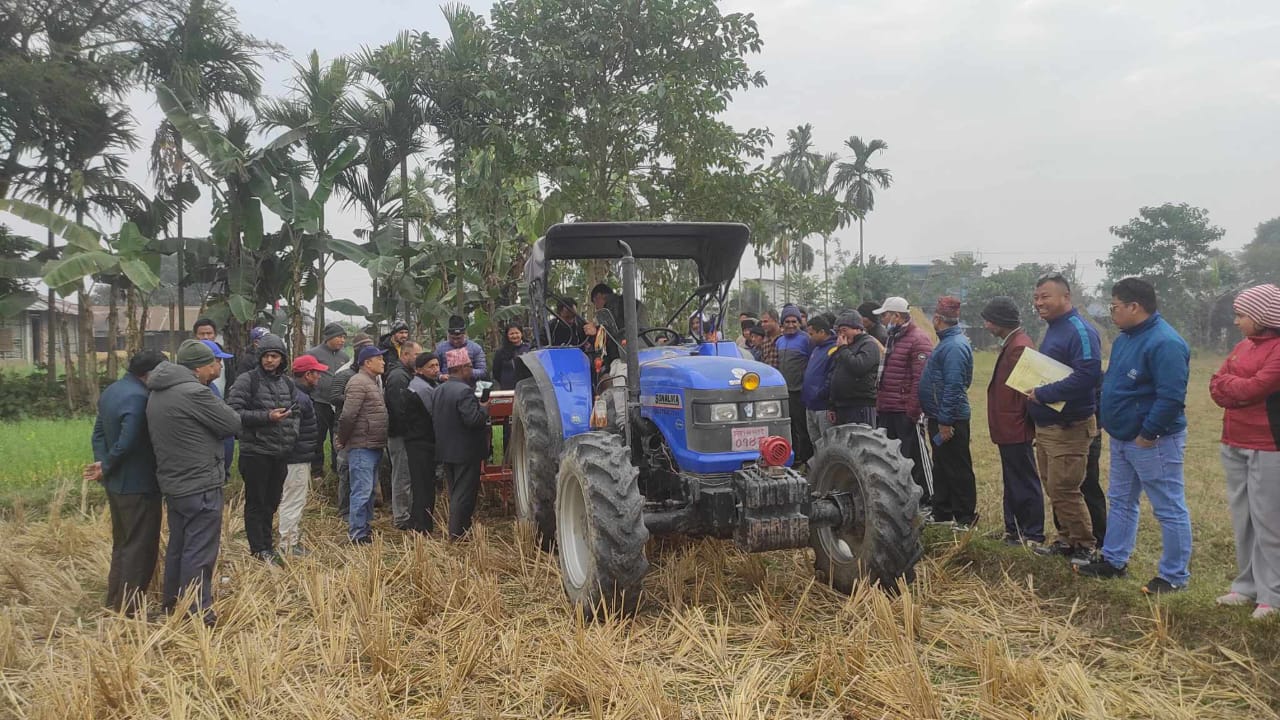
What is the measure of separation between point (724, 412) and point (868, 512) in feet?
3.14

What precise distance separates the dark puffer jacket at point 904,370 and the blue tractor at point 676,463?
4.56 ft

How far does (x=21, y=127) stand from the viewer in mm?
15172

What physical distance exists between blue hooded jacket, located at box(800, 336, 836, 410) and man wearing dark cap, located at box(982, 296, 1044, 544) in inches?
58.7

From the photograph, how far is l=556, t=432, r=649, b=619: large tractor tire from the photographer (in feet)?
13.6

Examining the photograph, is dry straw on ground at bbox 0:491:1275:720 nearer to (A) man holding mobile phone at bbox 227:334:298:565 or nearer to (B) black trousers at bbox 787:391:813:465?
(A) man holding mobile phone at bbox 227:334:298:565

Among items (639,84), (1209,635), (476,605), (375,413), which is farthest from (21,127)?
(1209,635)

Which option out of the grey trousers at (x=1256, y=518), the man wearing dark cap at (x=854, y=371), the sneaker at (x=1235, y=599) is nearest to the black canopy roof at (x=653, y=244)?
the man wearing dark cap at (x=854, y=371)

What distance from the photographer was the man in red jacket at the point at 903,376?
6402 mm

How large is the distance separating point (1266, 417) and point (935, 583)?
1893 mm

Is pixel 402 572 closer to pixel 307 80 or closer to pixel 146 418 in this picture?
pixel 146 418

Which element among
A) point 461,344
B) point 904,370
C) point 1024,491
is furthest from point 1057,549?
point 461,344

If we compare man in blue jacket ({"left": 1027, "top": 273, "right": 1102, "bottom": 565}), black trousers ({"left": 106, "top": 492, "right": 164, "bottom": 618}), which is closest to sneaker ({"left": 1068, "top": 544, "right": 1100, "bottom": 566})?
man in blue jacket ({"left": 1027, "top": 273, "right": 1102, "bottom": 565})

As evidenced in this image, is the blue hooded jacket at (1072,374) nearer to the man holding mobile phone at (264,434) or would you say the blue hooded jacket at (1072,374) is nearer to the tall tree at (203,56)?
the man holding mobile phone at (264,434)

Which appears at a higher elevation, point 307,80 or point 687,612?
point 307,80
